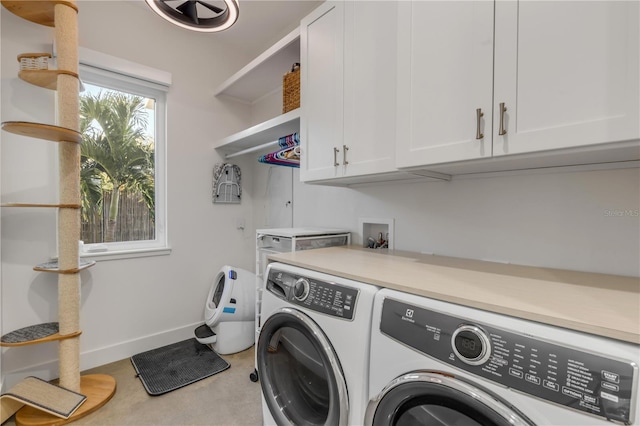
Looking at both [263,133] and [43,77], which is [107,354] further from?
[263,133]

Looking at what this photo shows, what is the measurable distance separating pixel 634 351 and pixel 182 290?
114 inches

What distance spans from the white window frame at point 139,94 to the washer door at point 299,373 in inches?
66.3

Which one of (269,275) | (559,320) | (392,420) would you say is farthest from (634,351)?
(269,275)

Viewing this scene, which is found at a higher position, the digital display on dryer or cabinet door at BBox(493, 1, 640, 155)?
cabinet door at BBox(493, 1, 640, 155)

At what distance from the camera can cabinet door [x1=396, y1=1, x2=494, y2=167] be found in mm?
1000

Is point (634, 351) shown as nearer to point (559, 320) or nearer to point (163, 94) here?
point (559, 320)

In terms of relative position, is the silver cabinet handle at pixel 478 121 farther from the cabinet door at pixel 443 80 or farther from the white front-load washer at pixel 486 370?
the white front-load washer at pixel 486 370

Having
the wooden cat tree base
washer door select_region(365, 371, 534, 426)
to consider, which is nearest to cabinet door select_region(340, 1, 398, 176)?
washer door select_region(365, 371, 534, 426)

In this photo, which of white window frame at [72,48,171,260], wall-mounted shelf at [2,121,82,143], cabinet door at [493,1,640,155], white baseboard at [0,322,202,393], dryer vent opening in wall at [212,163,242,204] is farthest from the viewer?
dryer vent opening in wall at [212,163,242,204]

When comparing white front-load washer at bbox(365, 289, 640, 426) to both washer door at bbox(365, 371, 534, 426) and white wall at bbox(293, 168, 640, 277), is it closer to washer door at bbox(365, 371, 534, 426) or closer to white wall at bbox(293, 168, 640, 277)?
washer door at bbox(365, 371, 534, 426)

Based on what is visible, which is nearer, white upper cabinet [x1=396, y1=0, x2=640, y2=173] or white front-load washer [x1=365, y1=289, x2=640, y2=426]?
white front-load washer [x1=365, y1=289, x2=640, y2=426]

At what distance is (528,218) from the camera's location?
1.28 metres

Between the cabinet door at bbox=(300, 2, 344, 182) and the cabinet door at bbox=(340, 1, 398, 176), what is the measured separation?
58 millimetres

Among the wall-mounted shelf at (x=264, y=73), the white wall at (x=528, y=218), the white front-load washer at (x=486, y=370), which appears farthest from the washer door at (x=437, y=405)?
the wall-mounted shelf at (x=264, y=73)
